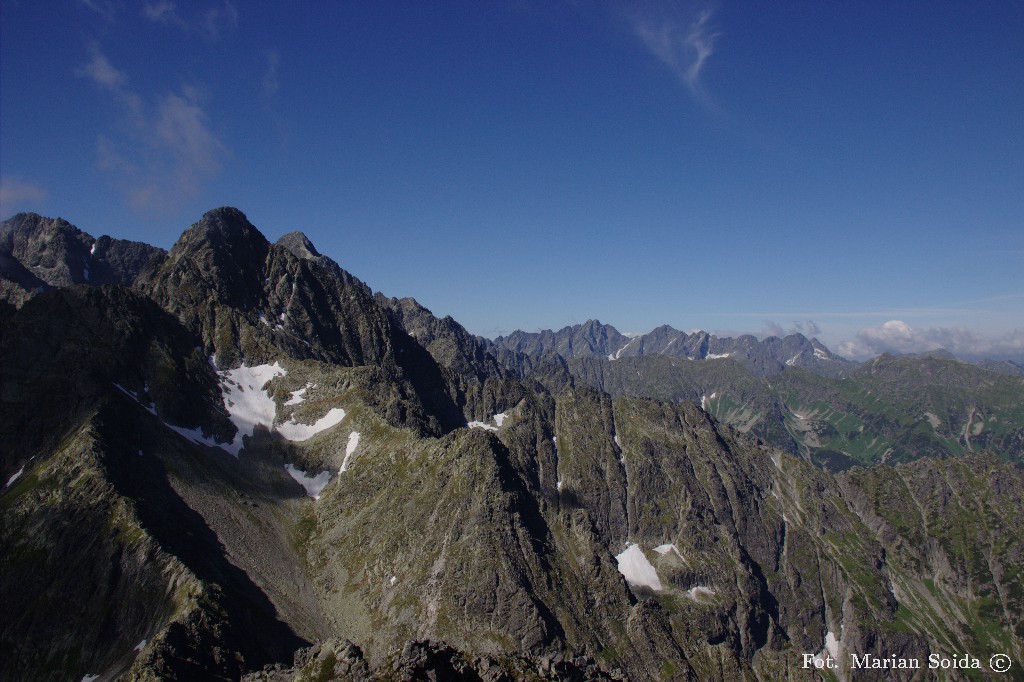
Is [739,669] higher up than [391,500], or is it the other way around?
[391,500]

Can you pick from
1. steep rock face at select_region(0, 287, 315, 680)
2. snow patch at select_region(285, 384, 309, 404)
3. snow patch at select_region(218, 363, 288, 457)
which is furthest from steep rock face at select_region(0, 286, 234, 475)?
snow patch at select_region(285, 384, 309, 404)

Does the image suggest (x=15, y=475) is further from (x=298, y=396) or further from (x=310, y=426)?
(x=298, y=396)

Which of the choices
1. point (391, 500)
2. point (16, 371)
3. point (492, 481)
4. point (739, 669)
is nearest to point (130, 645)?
point (391, 500)

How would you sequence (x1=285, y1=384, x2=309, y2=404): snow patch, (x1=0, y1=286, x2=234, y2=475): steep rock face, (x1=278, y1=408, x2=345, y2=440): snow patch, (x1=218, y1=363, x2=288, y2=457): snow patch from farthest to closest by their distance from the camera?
(x1=285, y1=384, x2=309, y2=404): snow patch, (x1=278, y1=408, x2=345, y2=440): snow patch, (x1=218, y1=363, x2=288, y2=457): snow patch, (x1=0, y1=286, x2=234, y2=475): steep rock face

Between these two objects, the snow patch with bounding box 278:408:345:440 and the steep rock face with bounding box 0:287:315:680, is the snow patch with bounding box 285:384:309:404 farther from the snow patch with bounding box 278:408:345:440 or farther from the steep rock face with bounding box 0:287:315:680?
the steep rock face with bounding box 0:287:315:680

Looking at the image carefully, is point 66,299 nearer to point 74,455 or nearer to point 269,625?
point 74,455

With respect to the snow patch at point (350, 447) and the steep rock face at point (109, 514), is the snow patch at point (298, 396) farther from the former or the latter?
the snow patch at point (350, 447)
